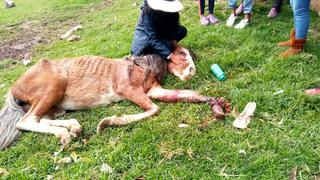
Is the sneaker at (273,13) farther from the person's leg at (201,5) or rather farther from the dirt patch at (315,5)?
the person's leg at (201,5)

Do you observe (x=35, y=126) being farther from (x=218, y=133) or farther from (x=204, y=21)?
(x=204, y=21)

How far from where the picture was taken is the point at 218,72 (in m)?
5.71

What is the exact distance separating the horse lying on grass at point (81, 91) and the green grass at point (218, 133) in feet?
0.38

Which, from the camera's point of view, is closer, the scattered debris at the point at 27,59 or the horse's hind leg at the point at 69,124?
the horse's hind leg at the point at 69,124

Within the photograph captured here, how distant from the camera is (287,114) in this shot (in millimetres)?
4598

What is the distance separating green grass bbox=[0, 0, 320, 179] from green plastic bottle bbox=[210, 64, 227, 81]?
88mm

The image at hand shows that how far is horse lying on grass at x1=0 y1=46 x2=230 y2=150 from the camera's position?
501cm

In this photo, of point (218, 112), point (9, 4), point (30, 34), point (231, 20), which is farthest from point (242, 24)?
point (9, 4)

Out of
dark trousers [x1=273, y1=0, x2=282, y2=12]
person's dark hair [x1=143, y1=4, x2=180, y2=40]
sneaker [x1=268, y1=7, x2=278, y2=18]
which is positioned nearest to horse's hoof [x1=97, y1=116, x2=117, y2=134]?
person's dark hair [x1=143, y1=4, x2=180, y2=40]

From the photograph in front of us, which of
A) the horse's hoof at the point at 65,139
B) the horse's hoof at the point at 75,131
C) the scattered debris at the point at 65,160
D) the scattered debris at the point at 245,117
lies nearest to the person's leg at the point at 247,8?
the scattered debris at the point at 245,117

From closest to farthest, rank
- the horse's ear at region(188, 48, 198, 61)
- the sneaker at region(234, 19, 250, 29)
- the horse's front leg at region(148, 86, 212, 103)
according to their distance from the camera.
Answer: the horse's front leg at region(148, 86, 212, 103) → the horse's ear at region(188, 48, 198, 61) → the sneaker at region(234, 19, 250, 29)

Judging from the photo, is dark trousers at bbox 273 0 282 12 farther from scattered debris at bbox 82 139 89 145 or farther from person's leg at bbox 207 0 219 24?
scattered debris at bbox 82 139 89 145

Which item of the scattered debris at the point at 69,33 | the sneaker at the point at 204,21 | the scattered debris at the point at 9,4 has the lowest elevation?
the scattered debris at the point at 9,4

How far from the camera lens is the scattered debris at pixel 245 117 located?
446 cm
